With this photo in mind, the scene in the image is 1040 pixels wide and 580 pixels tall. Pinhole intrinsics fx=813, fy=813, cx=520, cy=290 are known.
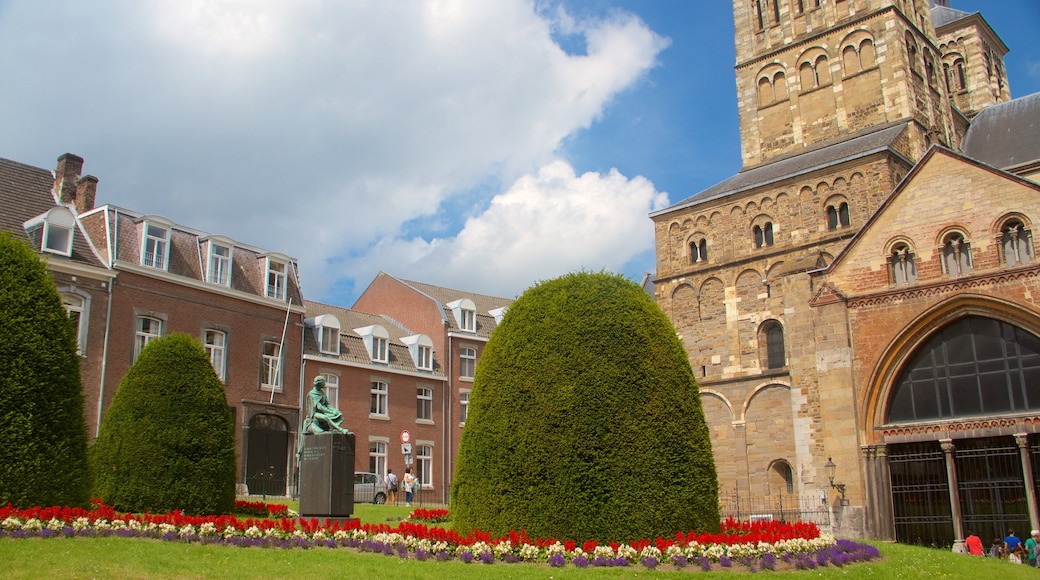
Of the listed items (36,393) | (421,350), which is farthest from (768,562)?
(421,350)

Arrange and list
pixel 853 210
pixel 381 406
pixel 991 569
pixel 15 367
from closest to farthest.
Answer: pixel 15 367, pixel 991 569, pixel 853 210, pixel 381 406

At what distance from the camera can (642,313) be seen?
1392cm

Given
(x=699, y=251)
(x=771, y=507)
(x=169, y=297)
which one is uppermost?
(x=699, y=251)

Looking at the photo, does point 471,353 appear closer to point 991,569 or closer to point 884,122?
point 884,122

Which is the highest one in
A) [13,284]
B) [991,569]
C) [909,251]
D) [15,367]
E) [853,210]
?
[853,210]

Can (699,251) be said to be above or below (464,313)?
above

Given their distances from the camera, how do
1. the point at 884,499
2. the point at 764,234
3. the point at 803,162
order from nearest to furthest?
the point at 884,499
the point at 764,234
the point at 803,162

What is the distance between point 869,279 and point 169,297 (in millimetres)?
24541

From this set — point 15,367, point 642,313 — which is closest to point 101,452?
point 15,367

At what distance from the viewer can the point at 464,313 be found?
1767 inches

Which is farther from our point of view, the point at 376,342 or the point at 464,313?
the point at 464,313

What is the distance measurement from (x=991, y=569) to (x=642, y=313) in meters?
8.54

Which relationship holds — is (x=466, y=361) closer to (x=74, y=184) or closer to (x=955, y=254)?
(x=74, y=184)

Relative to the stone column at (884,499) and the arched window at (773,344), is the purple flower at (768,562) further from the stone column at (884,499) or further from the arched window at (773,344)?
the arched window at (773,344)
